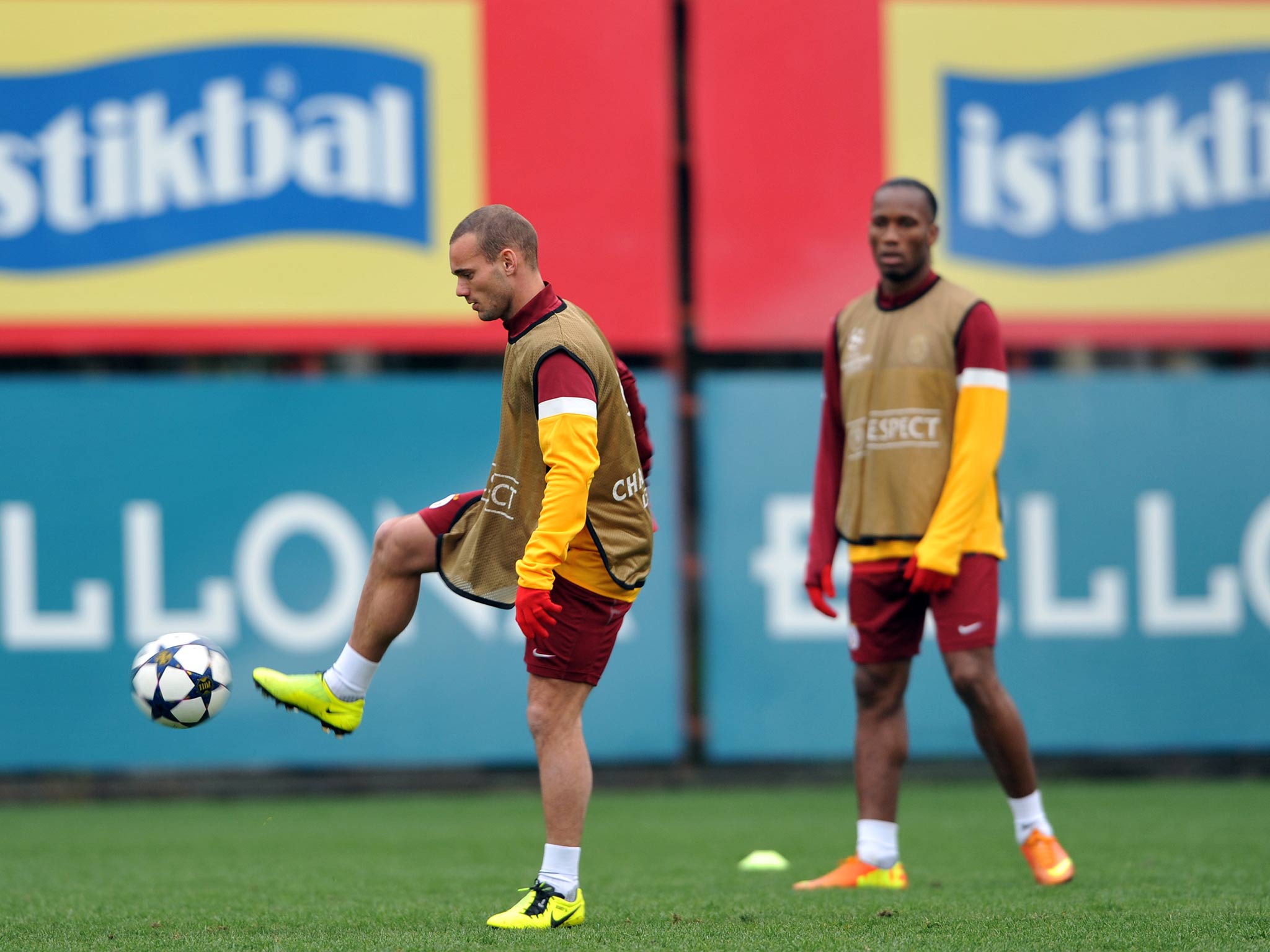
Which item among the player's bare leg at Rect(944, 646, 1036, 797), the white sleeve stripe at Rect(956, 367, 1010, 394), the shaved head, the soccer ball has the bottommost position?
the player's bare leg at Rect(944, 646, 1036, 797)

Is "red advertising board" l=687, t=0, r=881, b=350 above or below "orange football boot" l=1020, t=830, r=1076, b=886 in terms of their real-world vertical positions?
above

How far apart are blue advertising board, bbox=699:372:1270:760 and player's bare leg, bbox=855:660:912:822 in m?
2.99

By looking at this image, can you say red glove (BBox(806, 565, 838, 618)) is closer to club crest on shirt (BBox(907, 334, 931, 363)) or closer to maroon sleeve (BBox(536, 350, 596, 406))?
club crest on shirt (BBox(907, 334, 931, 363))

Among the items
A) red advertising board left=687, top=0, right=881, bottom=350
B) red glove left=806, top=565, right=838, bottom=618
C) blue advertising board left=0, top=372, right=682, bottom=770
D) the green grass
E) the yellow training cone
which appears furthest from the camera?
red advertising board left=687, top=0, right=881, bottom=350

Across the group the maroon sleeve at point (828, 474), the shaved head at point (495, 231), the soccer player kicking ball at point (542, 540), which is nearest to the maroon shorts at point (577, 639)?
the soccer player kicking ball at point (542, 540)

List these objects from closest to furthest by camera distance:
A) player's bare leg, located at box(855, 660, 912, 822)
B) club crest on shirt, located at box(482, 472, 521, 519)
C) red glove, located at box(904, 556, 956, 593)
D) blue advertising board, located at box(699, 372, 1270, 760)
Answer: club crest on shirt, located at box(482, 472, 521, 519), red glove, located at box(904, 556, 956, 593), player's bare leg, located at box(855, 660, 912, 822), blue advertising board, located at box(699, 372, 1270, 760)

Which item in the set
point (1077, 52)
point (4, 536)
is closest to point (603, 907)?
point (4, 536)

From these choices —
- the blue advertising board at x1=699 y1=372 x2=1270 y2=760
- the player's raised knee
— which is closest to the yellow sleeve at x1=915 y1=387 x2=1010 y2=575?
the player's raised knee

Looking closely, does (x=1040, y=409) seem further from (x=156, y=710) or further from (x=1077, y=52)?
(x=156, y=710)

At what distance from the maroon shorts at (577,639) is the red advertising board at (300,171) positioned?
13.0ft

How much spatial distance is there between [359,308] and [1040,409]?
3551 mm

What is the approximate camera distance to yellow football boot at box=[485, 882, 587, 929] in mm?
3934

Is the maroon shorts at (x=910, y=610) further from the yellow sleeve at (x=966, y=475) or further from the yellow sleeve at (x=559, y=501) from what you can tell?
the yellow sleeve at (x=559, y=501)

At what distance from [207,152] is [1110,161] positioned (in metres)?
4.69
